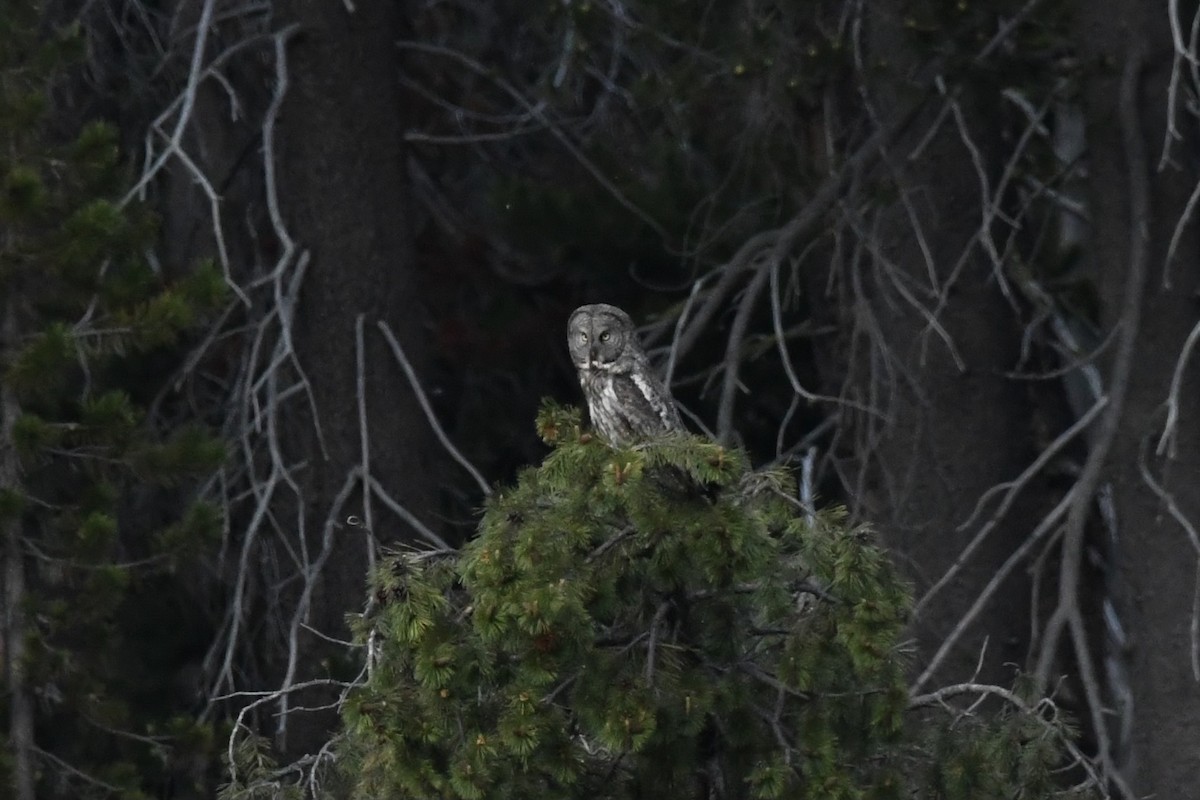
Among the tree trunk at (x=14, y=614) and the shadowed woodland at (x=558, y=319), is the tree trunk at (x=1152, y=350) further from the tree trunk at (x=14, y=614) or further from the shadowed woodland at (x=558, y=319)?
the tree trunk at (x=14, y=614)

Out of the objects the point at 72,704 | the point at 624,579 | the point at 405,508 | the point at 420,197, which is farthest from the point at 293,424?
the point at 624,579

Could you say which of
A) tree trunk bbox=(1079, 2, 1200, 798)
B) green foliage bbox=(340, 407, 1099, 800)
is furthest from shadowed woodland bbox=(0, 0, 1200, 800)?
green foliage bbox=(340, 407, 1099, 800)

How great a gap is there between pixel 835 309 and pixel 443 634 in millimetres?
5285

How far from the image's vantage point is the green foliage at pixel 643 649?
11.6 ft

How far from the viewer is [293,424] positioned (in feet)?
26.0

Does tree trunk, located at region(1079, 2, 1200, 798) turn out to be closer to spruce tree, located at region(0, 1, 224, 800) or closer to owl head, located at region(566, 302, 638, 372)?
owl head, located at region(566, 302, 638, 372)

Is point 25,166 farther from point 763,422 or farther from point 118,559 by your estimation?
point 763,422

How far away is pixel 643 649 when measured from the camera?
375 centimetres

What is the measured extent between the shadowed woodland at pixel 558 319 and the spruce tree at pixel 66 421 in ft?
0.05

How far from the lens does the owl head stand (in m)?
6.14

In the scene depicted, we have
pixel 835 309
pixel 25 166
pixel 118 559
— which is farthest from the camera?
pixel 835 309

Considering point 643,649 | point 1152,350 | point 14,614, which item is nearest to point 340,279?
point 14,614

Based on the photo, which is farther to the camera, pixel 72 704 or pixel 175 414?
pixel 175 414

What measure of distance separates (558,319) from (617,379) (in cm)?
404
